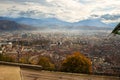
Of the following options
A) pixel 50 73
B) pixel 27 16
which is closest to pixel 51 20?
pixel 27 16

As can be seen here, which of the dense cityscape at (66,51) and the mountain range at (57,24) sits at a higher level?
the mountain range at (57,24)

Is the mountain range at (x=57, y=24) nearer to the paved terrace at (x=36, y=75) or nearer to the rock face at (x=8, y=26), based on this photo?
the rock face at (x=8, y=26)

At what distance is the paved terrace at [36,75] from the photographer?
516cm

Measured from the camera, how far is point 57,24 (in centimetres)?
10144

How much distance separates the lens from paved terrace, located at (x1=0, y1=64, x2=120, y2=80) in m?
5.16

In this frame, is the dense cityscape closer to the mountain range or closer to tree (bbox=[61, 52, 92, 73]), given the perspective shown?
tree (bbox=[61, 52, 92, 73])

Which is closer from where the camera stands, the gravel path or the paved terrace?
the gravel path

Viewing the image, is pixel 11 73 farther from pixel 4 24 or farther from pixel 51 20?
pixel 51 20

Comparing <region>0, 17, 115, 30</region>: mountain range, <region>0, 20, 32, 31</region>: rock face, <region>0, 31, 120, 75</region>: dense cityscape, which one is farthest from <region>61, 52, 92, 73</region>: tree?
<region>0, 17, 115, 30</region>: mountain range

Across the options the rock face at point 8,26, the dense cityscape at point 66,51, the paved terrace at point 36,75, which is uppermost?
the rock face at point 8,26

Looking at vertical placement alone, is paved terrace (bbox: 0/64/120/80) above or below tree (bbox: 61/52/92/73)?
above

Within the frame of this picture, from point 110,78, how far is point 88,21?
99.7m

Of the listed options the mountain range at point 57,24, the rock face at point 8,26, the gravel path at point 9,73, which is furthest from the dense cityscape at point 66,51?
the mountain range at point 57,24

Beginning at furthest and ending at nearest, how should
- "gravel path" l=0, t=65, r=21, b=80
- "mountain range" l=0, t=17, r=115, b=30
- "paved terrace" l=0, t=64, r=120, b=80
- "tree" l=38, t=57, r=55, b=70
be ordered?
"mountain range" l=0, t=17, r=115, b=30
"tree" l=38, t=57, r=55, b=70
"paved terrace" l=0, t=64, r=120, b=80
"gravel path" l=0, t=65, r=21, b=80
